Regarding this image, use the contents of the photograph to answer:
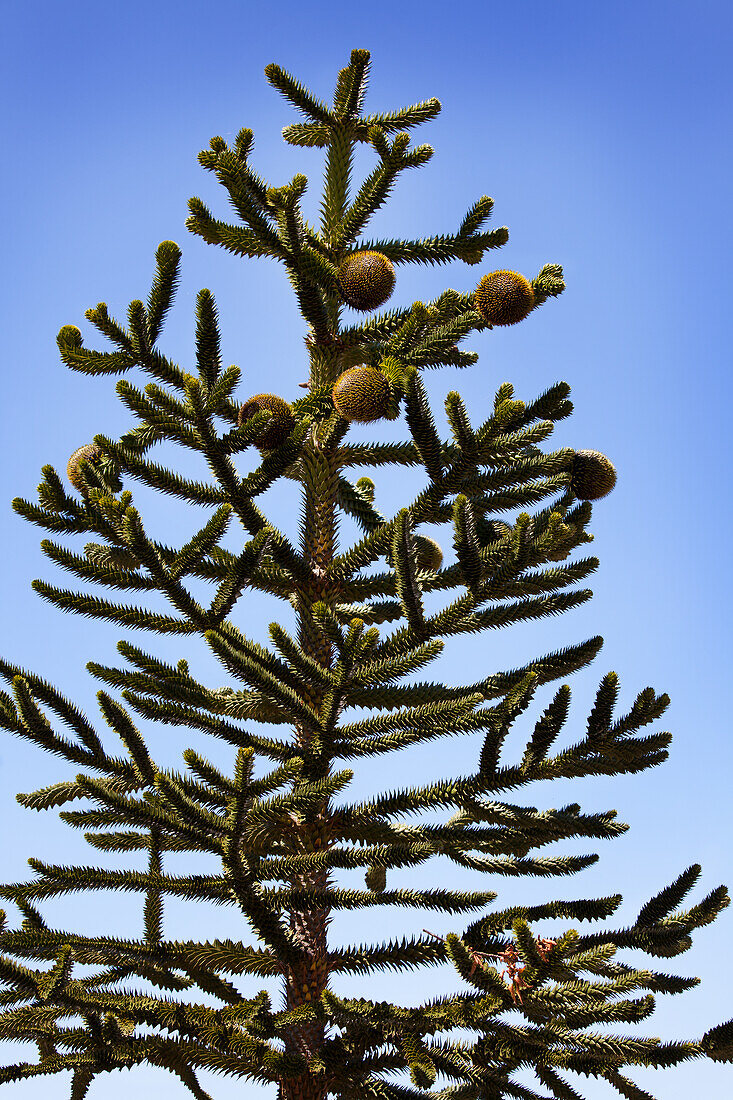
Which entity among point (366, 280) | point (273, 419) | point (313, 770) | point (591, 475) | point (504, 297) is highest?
point (366, 280)

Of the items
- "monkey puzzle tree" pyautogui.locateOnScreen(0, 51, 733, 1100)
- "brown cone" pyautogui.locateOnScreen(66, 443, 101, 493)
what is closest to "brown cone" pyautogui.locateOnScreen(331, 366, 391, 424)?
"monkey puzzle tree" pyautogui.locateOnScreen(0, 51, 733, 1100)

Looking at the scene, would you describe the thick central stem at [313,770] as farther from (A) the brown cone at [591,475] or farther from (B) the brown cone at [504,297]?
(A) the brown cone at [591,475]

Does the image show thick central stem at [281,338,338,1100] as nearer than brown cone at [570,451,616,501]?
Yes

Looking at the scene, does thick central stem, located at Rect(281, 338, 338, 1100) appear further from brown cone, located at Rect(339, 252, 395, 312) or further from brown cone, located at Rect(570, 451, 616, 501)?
brown cone, located at Rect(570, 451, 616, 501)

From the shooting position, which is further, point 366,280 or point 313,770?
point 366,280

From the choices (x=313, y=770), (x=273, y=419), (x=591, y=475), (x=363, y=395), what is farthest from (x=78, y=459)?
(x=591, y=475)

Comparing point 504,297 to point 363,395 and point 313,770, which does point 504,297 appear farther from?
point 313,770

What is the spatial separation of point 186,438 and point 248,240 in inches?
81.2

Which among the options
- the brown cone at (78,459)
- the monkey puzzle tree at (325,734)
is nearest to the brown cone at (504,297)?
the monkey puzzle tree at (325,734)

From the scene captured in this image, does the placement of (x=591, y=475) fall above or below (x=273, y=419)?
below

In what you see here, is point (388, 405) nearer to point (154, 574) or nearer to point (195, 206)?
point (154, 574)

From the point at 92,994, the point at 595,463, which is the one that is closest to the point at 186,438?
the point at 595,463

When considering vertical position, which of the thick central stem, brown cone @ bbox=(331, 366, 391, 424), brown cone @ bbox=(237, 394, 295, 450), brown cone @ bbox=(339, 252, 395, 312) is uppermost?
brown cone @ bbox=(339, 252, 395, 312)

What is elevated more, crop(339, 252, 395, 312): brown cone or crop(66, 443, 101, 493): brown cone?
crop(339, 252, 395, 312): brown cone
